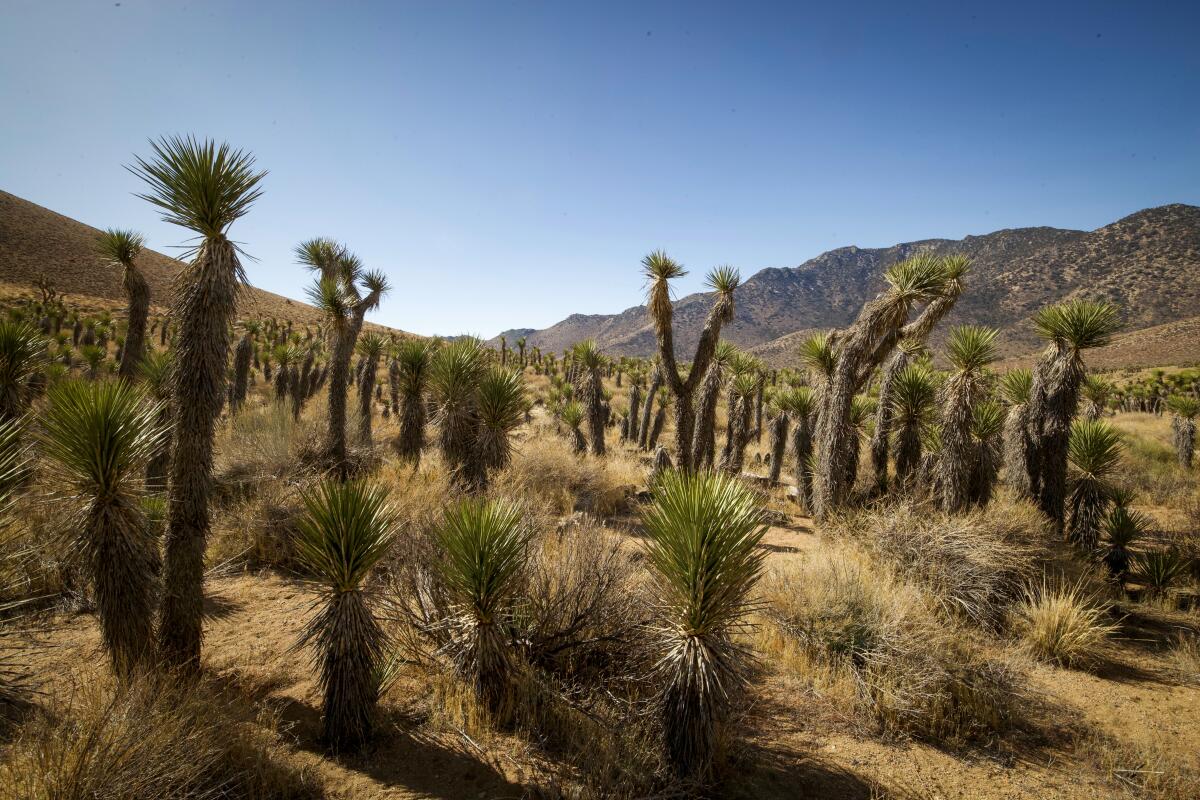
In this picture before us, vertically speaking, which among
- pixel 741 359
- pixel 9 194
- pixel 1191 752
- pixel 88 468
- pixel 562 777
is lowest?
pixel 1191 752

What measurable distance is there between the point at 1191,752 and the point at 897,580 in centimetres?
284

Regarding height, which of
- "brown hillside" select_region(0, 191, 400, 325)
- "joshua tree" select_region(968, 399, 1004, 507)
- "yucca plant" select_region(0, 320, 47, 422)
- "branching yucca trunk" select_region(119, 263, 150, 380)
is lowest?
"joshua tree" select_region(968, 399, 1004, 507)

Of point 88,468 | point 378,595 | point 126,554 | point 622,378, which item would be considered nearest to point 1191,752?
point 378,595

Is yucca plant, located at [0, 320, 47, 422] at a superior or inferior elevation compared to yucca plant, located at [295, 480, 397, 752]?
superior

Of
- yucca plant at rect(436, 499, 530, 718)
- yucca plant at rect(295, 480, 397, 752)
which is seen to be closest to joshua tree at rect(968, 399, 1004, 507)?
yucca plant at rect(436, 499, 530, 718)

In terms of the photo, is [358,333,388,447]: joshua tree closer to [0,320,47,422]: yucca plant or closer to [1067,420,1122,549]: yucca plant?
[0,320,47,422]: yucca plant

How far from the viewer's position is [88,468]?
3607mm

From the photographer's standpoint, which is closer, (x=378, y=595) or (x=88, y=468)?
(x=88, y=468)

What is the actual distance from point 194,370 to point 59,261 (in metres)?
63.5

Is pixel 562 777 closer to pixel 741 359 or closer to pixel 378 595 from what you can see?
pixel 378 595

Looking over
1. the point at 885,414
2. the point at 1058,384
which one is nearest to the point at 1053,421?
the point at 1058,384

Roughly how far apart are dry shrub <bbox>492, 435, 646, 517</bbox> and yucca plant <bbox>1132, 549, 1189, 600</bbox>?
9549 mm

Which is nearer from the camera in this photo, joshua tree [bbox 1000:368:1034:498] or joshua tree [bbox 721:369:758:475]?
joshua tree [bbox 1000:368:1034:498]

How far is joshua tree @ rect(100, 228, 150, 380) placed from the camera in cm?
1048
